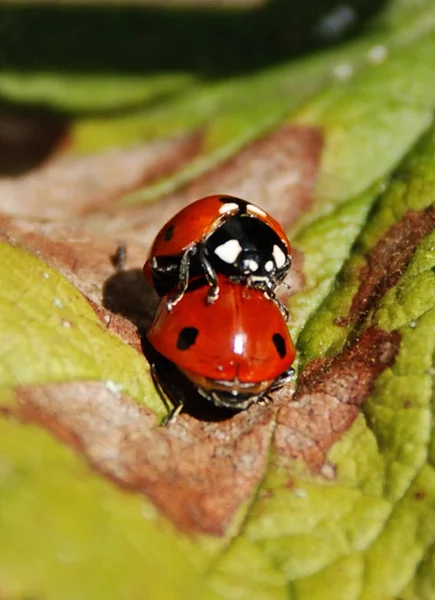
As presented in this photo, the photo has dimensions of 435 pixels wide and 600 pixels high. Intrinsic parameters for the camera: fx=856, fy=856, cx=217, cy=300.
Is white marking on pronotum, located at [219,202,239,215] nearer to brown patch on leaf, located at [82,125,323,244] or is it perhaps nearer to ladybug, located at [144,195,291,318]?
ladybug, located at [144,195,291,318]

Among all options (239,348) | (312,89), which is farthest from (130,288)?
(312,89)

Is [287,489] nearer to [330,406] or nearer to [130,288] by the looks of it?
[330,406]

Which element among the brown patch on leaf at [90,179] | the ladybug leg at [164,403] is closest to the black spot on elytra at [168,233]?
the ladybug leg at [164,403]

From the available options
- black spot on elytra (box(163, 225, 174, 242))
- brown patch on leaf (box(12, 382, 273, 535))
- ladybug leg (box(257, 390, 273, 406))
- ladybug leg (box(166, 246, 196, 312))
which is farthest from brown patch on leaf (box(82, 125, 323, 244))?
brown patch on leaf (box(12, 382, 273, 535))

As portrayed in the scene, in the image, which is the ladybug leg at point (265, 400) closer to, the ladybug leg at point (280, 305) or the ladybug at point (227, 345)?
the ladybug at point (227, 345)

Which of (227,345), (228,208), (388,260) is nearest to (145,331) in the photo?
(227,345)

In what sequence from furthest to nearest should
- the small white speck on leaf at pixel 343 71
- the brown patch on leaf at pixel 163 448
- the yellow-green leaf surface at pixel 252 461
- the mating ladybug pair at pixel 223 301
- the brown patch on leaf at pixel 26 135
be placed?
the brown patch on leaf at pixel 26 135 < the small white speck on leaf at pixel 343 71 < the mating ladybug pair at pixel 223 301 < the brown patch on leaf at pixel 163 448 < the yellow-green leaf surface at pixel 252 461

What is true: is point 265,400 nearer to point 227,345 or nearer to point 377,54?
point 227,345
